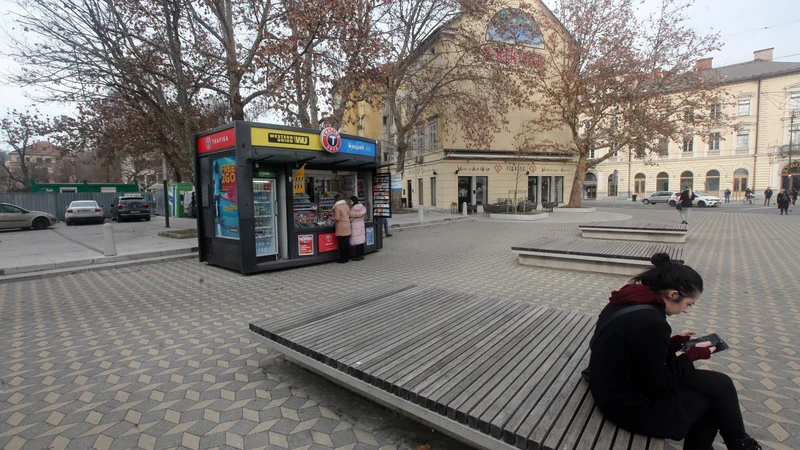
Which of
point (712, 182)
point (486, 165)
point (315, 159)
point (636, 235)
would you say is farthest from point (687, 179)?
point (315, 159)

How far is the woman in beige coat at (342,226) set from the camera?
8.85m

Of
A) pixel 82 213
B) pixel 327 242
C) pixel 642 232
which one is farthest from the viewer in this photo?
pixel 82 213

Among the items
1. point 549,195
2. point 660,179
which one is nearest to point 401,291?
point 549,195

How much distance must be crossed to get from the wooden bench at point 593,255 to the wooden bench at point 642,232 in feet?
9.66

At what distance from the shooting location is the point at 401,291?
187 inches

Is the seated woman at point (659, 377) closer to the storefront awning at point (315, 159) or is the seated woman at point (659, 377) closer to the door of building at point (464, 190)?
the storefront awning at point (315, 159)

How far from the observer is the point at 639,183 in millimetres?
51094

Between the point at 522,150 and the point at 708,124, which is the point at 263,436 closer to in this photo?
the point at 522,150

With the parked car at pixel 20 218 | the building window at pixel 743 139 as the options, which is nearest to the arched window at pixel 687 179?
the building window at pixel 743 139

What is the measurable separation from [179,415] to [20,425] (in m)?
1.11

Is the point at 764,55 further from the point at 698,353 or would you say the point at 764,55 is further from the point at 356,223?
the point at 698,353

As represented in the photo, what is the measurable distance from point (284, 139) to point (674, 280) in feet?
24.3

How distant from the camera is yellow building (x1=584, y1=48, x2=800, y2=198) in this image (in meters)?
40.4

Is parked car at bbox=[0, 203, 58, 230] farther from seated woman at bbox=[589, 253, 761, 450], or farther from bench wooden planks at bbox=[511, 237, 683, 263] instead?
seated woman at bbox=[589, 253, 761, 450]
